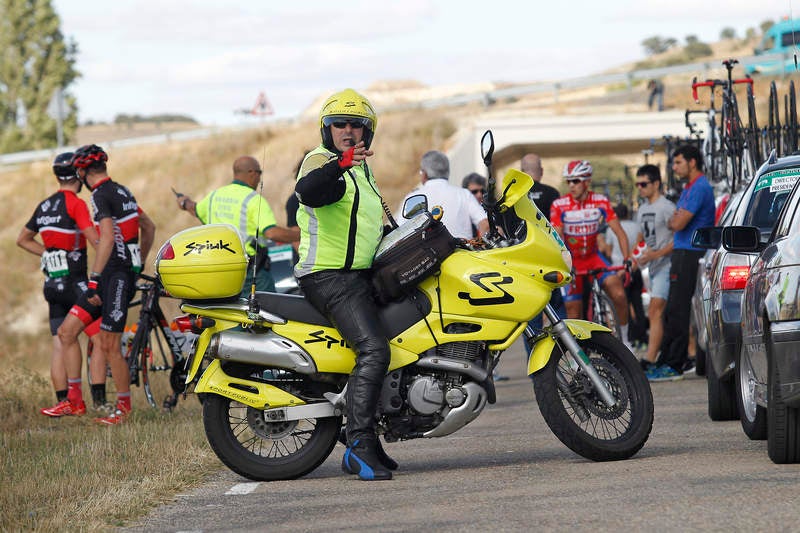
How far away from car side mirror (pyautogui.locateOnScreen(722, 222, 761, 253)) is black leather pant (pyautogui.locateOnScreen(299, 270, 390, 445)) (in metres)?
2.05

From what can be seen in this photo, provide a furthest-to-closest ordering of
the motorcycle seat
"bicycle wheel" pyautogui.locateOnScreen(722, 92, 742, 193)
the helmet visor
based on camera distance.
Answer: "bicycle wheel" pyautogui.locateOnScreen(722, 92, 742, 193) → the motorcycle seat → the helmet visor

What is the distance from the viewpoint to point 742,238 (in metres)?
8.52

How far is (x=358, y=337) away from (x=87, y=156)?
472 cm

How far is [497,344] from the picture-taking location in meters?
8.34

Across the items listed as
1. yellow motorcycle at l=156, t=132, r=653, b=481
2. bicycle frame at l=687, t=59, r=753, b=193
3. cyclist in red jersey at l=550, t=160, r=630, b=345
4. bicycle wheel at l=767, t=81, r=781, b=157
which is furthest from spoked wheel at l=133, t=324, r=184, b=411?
bicycle wheel at l=767, t=81, r=781, b=157

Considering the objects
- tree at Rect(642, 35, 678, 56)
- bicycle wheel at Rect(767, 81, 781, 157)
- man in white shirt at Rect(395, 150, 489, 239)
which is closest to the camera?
man in white shirt at Rect(395, 150, 489, 239)

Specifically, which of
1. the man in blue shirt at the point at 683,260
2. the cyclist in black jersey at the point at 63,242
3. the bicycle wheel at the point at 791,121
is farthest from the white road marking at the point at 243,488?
the bicycle wheel at the point at 791,121

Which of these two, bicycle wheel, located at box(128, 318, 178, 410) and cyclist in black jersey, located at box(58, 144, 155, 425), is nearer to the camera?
cyclist in black jersey, located at box(58, 144, 155, 425)

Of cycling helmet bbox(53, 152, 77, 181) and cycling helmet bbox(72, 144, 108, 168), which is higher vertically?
cycling helmet bbox(72, 144, 108, 168)

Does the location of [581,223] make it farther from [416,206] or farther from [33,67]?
[33,67]

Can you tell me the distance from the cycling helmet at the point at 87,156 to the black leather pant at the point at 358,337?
4353mm

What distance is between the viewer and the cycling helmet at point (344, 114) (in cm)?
825

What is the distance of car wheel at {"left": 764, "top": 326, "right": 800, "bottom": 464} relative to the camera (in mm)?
7637

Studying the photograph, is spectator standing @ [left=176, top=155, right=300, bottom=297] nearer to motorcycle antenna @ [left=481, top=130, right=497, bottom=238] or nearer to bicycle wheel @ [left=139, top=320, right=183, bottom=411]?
bicycle wheel @ [left=139, top=320, right=183, bottom=411]
